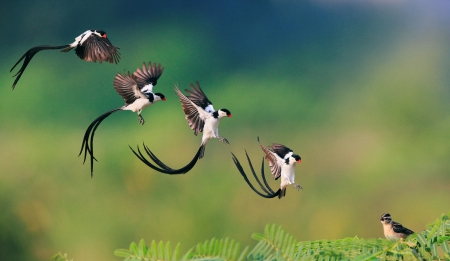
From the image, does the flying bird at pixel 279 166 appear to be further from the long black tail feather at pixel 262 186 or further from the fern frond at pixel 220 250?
the fern frond at pixel 220 250

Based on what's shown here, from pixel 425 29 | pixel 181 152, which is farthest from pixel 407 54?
pixel 181 152

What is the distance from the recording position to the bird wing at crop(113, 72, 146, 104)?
4.72ft

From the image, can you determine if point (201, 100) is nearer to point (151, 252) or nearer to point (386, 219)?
point (386, 219)

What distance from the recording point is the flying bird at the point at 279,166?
5.11 ft

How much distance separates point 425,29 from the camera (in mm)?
1730

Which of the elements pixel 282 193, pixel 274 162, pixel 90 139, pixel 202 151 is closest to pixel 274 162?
pixel 274 162

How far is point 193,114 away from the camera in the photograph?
4.98 feet

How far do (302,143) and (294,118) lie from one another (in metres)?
0.08

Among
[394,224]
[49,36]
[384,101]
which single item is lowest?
[394,224]

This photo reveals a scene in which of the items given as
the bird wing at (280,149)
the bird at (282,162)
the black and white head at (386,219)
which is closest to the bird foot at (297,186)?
the bird at (282,162)

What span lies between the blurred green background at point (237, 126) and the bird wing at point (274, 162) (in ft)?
0.15

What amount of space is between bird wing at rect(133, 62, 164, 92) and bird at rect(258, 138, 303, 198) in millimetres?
368

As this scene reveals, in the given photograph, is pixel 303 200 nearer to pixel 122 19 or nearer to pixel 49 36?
pixel 122 19

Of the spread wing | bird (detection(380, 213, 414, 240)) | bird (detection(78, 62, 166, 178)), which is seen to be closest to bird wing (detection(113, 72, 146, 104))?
bird (detection(78, 62, 166, 178))
